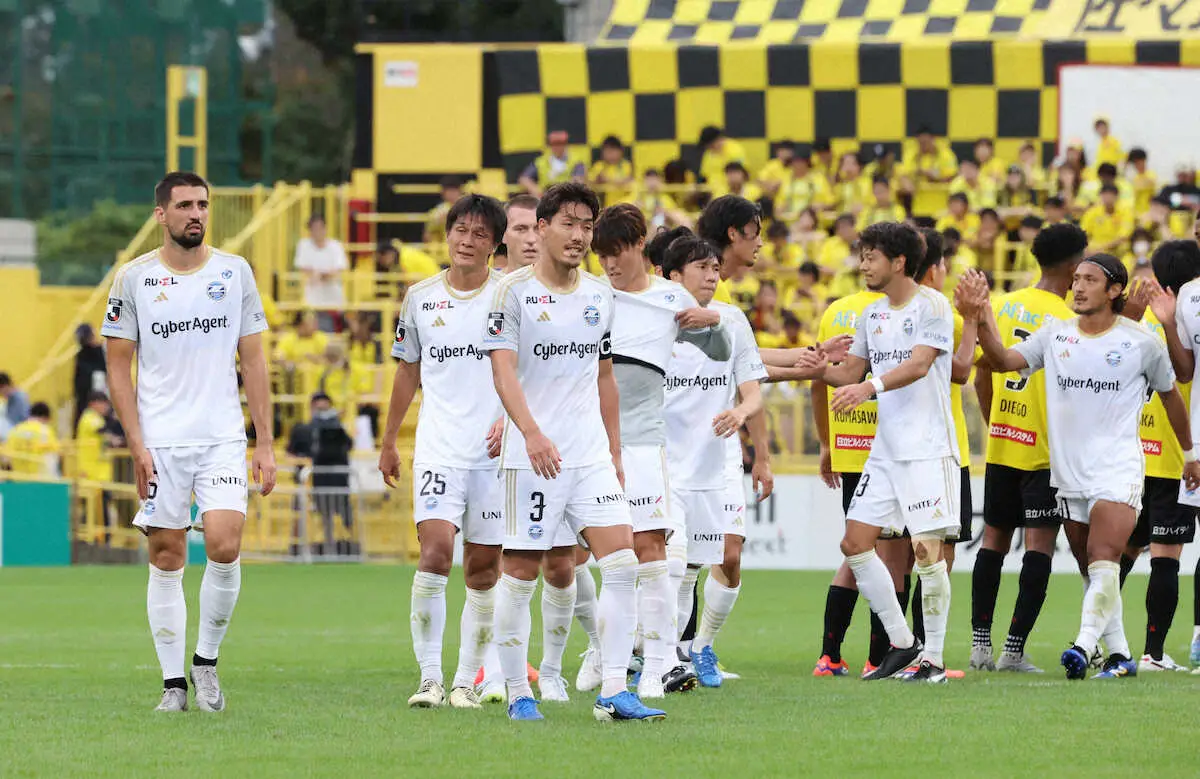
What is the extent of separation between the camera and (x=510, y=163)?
26141 millimetres

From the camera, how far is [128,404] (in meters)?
8.30

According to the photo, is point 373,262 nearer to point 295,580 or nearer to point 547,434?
point 295,580

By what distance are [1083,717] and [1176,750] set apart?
90 cm

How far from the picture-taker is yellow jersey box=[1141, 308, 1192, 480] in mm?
10625

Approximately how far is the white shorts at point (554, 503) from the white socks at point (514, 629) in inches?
7.9

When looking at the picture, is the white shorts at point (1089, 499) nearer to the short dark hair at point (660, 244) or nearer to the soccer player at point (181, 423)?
the short dark hair at point (660, 244)

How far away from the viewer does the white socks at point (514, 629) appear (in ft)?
26.6

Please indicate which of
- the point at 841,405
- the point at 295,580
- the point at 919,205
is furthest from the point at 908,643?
the point at 919,205

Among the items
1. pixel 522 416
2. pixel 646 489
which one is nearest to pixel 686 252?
pixel 646 489

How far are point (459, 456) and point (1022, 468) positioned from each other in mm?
3246

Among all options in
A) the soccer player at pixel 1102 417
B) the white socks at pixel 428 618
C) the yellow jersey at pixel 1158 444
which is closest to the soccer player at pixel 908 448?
the soccer player at pixel 1102 417

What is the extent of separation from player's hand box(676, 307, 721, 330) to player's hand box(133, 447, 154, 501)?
7.51 feet

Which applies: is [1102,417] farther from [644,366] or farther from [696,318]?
[644,366]

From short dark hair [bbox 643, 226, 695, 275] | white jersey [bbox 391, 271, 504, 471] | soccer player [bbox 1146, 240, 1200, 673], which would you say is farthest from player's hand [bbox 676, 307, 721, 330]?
soccer player [bbox 1146, 240, 1200, 673]
